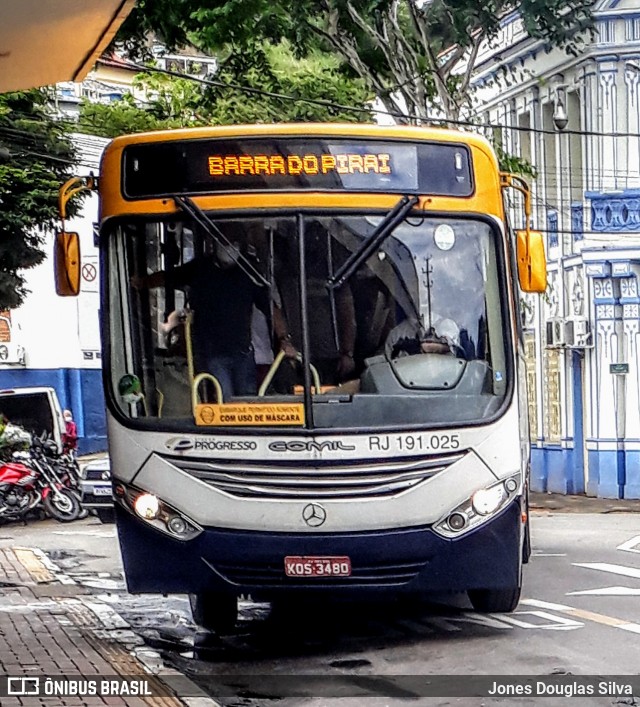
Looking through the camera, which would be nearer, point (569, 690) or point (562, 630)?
point (569, 690)

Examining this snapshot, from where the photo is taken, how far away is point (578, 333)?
2825cm

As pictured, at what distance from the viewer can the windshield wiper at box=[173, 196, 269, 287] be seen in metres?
9.36

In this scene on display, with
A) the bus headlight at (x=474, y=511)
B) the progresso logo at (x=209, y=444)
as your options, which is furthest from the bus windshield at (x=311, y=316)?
the bus headlight at (x=474, y=511)

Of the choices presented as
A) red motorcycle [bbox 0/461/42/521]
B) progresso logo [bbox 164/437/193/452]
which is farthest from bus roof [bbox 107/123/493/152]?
red motorcycle [bbox 0/461/42/521]

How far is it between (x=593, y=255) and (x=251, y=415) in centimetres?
1962

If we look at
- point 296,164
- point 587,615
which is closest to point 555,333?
point 587,615

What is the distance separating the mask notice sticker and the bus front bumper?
0.64 m

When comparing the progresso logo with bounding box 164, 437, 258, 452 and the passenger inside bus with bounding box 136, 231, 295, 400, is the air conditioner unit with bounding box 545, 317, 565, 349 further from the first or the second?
the progresso logo with bounding box 164, 437, 258, 452

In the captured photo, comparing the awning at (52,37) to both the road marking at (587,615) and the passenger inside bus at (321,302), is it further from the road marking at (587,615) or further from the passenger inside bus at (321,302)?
the road marking at (587,615)

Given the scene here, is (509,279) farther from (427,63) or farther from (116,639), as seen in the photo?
(427,63)

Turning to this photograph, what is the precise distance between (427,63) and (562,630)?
15.2m

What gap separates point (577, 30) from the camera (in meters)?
26.0

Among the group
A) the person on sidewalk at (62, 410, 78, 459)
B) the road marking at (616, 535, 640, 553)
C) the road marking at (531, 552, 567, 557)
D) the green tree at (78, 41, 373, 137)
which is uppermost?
the green tree at (78, 41, 373, 137)

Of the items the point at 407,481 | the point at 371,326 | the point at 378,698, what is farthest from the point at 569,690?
the point at 371,326
